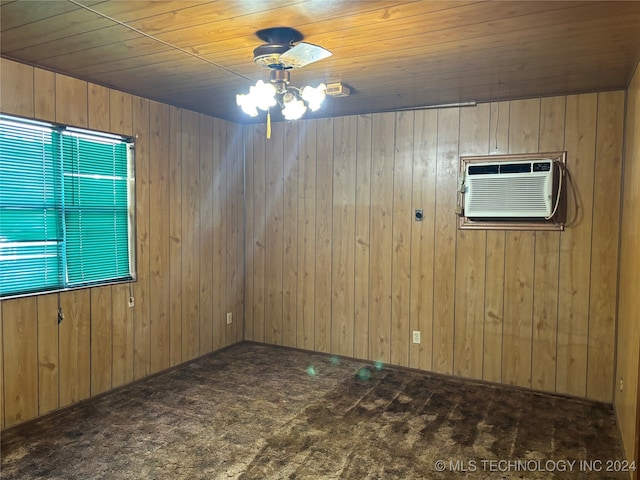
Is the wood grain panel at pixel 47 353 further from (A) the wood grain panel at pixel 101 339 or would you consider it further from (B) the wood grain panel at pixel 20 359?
(A) the wood grain panel at pixel 101 339

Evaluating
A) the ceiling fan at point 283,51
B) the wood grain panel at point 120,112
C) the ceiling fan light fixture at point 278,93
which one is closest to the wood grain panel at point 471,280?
the ceiling fan light fixture at point 278,93

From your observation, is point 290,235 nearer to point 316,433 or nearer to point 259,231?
point 259,231

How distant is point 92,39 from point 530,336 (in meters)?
3.71

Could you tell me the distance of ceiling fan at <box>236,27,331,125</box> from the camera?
90.4 inches

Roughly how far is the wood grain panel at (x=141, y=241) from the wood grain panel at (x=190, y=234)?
1.39 ft

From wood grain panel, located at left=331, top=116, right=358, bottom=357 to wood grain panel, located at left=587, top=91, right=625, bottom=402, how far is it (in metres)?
2.00

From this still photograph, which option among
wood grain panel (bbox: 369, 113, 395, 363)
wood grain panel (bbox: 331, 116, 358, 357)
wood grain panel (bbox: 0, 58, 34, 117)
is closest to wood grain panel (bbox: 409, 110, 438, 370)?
wood grain panel (bbox: 369, 113, 395, 363)

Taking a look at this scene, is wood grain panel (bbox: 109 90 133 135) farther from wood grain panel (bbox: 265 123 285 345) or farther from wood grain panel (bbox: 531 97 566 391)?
wood grain panel (bbox: 531 97 566 391)

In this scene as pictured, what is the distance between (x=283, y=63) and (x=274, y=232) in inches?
102

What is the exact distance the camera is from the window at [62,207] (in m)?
2.95

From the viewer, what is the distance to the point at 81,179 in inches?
133

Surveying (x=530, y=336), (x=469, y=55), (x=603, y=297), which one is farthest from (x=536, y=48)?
(x=530, y=336)

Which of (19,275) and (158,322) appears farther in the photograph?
(158,322)

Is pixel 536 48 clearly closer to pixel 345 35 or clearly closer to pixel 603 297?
pixel 345 35
